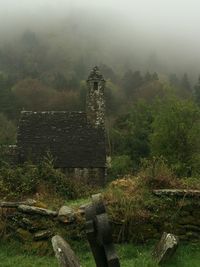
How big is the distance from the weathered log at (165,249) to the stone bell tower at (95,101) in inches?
1047

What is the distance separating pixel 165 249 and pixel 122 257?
1.17m

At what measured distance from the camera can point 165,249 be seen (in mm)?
10039

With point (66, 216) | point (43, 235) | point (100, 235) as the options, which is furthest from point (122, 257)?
point (100, 235)

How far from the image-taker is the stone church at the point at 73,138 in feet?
114

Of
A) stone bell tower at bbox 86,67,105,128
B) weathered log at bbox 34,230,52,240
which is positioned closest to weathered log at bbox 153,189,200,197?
weathered log at bbox 34,230,52,240

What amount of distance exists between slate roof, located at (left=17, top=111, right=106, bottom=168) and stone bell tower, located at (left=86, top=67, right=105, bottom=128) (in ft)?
1.63

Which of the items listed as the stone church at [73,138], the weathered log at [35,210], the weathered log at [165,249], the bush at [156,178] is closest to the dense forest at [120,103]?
the stone church at [73,138]

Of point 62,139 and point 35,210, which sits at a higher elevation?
point 62,139

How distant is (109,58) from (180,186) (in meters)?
171

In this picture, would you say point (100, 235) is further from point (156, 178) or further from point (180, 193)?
point (156, 178)

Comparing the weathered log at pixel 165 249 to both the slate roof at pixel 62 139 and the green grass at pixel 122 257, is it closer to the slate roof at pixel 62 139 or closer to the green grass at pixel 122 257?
the green grass at pixel 122 257

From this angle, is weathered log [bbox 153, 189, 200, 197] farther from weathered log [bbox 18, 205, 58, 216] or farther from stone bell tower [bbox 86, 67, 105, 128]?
stone bell tower [bbox 86, 67, 105, 128]

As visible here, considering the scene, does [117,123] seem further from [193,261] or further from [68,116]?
[193,261]

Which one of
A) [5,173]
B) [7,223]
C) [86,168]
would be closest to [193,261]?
[7,223]
